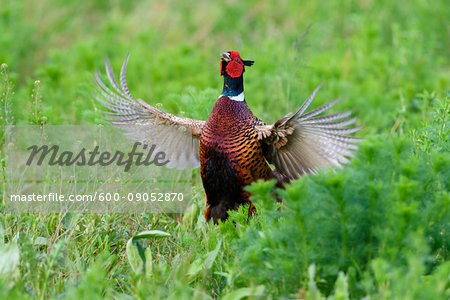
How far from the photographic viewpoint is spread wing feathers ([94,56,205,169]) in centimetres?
409

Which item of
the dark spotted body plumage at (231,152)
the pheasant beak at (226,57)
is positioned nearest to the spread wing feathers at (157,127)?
the dark spotted body plumage at (231,152)

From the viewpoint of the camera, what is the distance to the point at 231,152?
3.65 metres

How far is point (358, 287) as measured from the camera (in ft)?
8.58

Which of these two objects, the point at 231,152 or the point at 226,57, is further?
the point at 226,57

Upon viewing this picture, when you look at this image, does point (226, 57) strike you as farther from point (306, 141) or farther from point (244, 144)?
point (306, 141)

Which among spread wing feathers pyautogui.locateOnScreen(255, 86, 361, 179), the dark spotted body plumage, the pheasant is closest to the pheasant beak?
the pheasant

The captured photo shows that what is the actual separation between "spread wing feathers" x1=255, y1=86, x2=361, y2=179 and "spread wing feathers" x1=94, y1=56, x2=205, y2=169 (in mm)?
677

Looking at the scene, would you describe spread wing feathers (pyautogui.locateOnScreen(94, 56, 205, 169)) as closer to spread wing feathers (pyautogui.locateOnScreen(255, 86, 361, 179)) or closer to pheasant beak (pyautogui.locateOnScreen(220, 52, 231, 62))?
pheasant beak (pyautogui.locateOnScreen(220, 52, 231, 62))

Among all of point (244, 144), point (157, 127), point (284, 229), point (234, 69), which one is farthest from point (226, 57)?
point (284, 229)

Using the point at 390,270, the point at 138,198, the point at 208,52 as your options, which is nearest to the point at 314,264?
the point at 390,270

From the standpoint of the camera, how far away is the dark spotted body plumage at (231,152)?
12.0 ft

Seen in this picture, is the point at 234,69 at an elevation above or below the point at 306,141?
above

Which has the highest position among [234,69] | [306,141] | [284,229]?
[234,69]

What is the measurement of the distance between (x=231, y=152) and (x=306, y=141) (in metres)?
0.48
